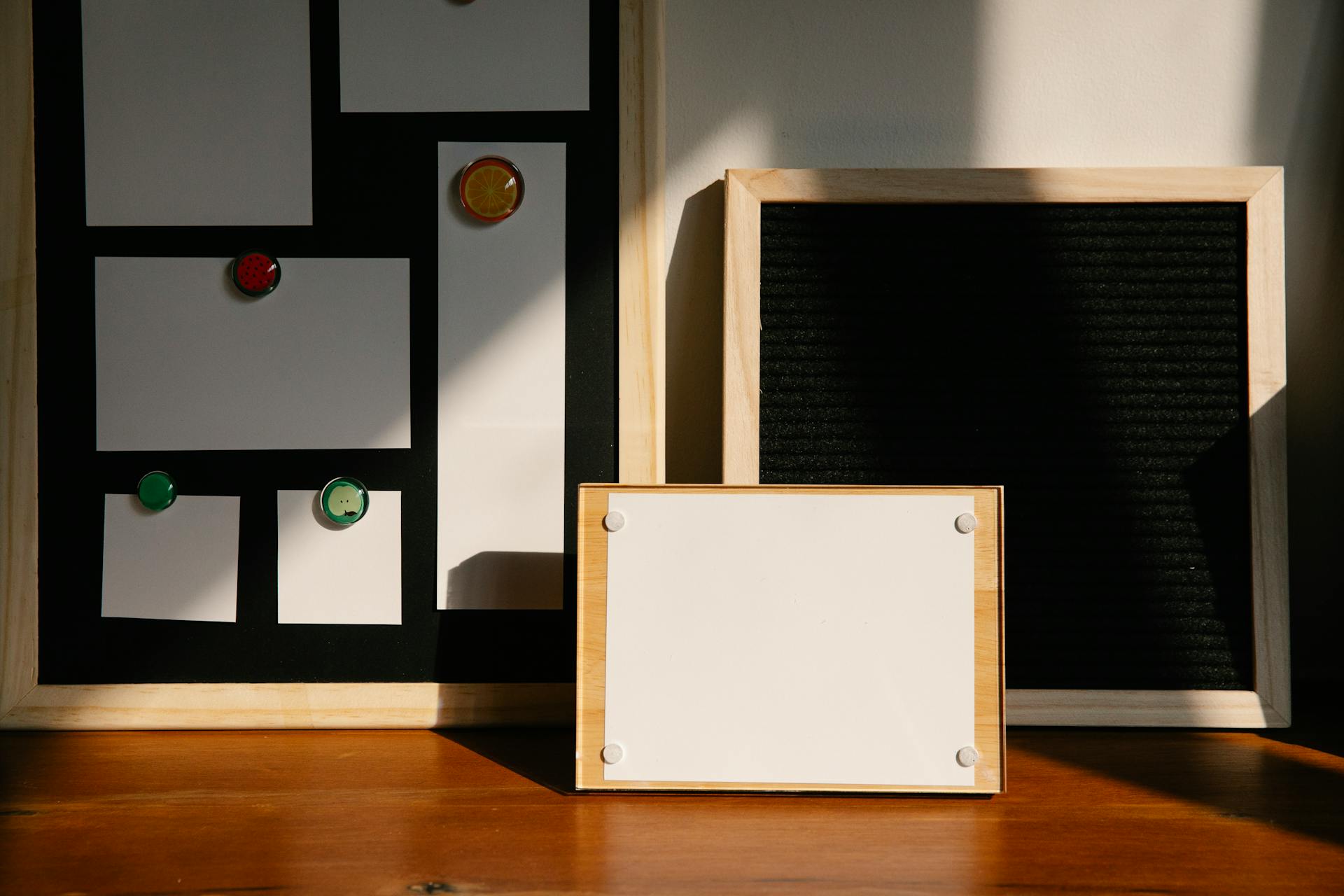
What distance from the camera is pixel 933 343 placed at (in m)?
0.84

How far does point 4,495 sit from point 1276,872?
103cm

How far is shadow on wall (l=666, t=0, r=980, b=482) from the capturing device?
35.3 inches

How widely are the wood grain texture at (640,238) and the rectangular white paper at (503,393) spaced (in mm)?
58

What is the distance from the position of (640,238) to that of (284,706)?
1.75 ft

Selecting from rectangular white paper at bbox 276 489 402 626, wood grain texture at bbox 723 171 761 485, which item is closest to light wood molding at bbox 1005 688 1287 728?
wood grain texture at bbox 723 171 761 485

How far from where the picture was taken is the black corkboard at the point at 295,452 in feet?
2.69

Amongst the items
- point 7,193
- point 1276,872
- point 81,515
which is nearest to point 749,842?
point 1276,872

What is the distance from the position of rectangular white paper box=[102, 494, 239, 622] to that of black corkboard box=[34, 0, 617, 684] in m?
0.01

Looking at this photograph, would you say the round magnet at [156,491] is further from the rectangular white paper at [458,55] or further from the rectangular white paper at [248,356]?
the rectangular white paper at [458,55]

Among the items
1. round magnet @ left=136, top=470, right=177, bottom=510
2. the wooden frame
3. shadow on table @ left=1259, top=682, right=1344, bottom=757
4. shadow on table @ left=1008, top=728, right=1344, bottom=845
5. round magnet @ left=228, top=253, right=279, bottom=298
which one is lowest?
shadow on table @ left=1008, top=728, right=1344, bottom=845

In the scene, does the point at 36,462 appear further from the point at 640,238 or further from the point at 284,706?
the point at 640,238

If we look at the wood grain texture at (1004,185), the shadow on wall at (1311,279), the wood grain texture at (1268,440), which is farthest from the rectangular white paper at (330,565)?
the shadow on wall at (1311,279)

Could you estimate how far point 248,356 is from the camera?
0.82m

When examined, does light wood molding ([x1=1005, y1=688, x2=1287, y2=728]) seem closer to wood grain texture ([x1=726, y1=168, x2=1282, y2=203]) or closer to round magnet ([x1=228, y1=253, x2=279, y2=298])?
wood grain texture ([x1=726, y1=168, x2=1282, y2=203])
